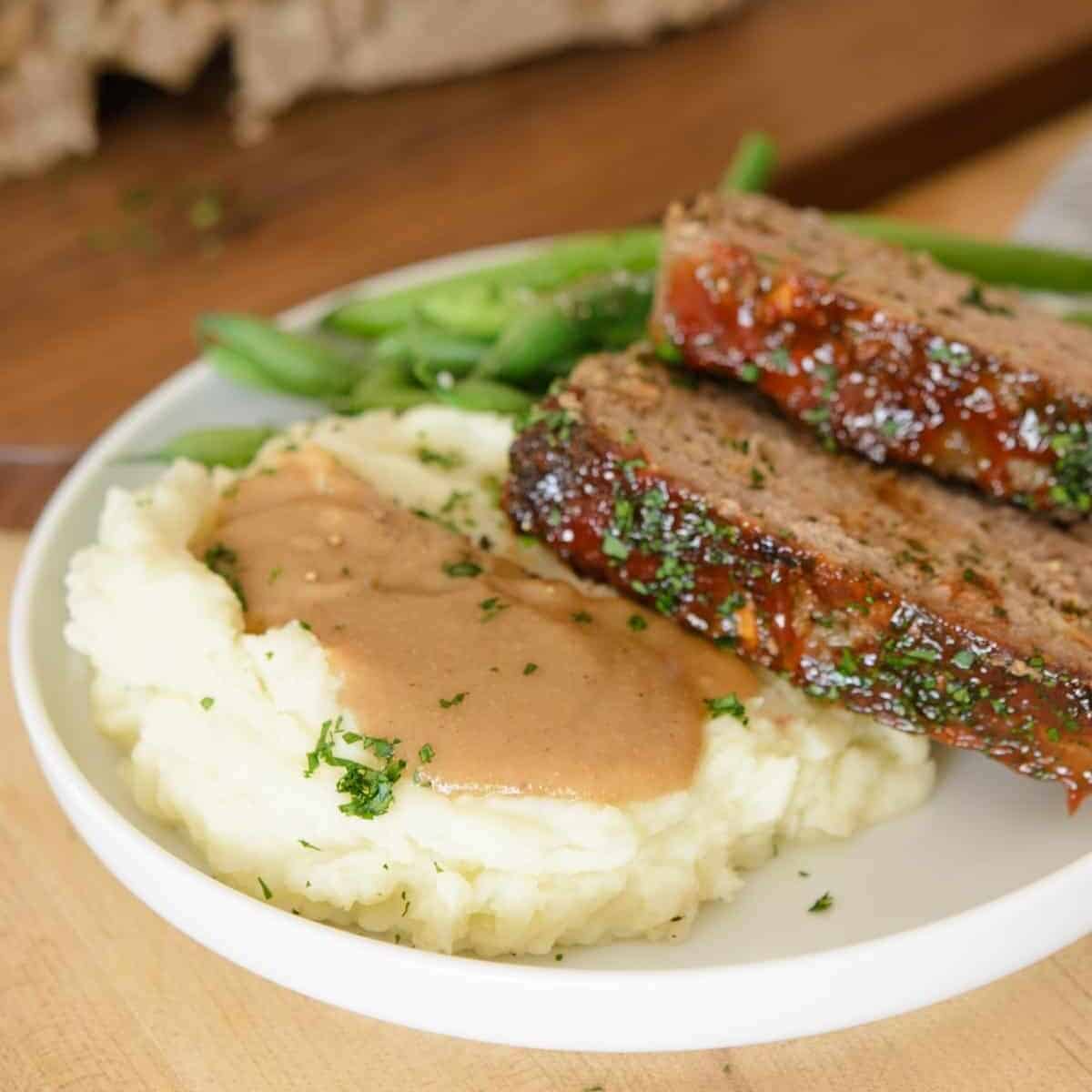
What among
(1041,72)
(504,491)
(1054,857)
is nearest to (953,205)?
(1041,72)

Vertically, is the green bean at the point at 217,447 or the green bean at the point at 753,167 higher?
the green bean at the point at 753,167

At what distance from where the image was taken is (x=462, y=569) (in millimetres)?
3268

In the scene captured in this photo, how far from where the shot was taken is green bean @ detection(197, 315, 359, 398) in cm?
424

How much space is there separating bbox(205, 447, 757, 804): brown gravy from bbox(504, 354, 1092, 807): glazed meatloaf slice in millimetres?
134

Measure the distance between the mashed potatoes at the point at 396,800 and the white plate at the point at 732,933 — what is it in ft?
0.24

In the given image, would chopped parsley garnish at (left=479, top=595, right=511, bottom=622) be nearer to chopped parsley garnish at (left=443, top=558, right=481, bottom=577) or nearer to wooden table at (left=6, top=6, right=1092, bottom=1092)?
chopped parsley garnish at (left=443, top=558, right=481, bottom=577)

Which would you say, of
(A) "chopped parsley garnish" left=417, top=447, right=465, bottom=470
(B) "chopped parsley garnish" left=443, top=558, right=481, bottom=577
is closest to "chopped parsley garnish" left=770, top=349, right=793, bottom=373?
(A) "chopped parsley garnish" left=417, top=447, right=465, bottom=470

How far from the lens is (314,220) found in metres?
5.88

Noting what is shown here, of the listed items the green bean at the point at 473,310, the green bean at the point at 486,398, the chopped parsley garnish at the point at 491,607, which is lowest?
the chopped parsley garnish at the point at 491,607

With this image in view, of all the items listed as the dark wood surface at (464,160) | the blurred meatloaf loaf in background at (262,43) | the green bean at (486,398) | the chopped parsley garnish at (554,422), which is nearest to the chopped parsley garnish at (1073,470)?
the chopped parsley garnish at (554,422)

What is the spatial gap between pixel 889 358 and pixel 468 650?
1272 mm

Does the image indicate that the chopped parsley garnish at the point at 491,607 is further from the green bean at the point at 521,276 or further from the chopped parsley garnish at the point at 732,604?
the green bean at the point at 521,276

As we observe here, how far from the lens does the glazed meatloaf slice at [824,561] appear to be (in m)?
2.99

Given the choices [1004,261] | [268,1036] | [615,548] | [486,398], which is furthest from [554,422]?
[1004,261]
